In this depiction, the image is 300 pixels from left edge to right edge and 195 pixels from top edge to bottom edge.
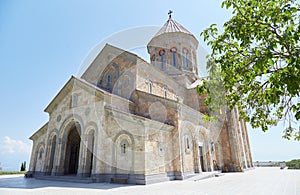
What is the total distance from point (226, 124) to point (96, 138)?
1412cm

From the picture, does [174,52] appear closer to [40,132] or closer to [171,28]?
[171,28]

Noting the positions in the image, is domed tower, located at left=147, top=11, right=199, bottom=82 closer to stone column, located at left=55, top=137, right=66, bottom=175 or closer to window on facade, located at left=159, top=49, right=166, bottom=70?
window on facade, located at left=159, top=49, right=166, bottom=70

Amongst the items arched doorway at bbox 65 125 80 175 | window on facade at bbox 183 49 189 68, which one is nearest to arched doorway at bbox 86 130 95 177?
arched doorway at bbox 65 125 80 175

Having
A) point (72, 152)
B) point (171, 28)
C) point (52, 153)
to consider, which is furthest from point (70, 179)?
point (171, 28)

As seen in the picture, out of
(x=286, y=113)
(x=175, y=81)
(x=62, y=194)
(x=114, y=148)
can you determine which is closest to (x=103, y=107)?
(x=114, y=148)

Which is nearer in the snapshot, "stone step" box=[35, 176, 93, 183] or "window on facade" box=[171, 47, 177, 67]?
"stone step" box=[35, 176, 93, 183]

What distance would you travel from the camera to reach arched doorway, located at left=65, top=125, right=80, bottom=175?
13.0m

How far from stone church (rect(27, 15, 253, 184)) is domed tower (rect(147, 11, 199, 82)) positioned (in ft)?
5.53

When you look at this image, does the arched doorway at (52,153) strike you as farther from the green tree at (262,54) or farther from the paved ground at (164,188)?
the green tree at (262,54)

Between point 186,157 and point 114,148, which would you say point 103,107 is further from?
point 186,157

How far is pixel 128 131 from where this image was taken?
10.2m

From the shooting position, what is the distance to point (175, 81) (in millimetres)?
19062

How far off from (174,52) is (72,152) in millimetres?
15812

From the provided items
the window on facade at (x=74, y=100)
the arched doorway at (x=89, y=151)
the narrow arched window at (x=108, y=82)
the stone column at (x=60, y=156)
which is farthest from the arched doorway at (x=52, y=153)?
the narrow arched window at (x=108, y=82)
